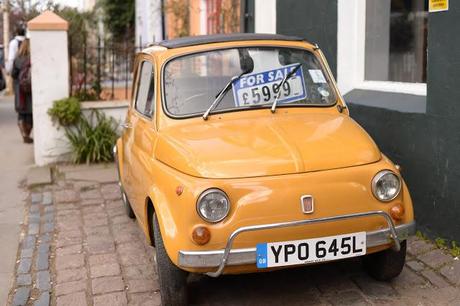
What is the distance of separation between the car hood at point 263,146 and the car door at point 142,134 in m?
0.25

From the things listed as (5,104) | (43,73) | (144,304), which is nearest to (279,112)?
(144,304)

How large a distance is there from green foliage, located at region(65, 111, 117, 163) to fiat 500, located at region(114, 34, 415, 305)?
389cm

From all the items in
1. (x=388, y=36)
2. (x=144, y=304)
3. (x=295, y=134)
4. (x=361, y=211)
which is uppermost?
(x=388, y=36)

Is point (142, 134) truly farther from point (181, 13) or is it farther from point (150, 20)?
point (150, 20)

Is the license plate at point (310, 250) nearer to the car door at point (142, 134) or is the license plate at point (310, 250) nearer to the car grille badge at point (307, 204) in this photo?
the car grille badge at point (307, 204)

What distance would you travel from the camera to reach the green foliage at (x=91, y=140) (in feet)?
27.6

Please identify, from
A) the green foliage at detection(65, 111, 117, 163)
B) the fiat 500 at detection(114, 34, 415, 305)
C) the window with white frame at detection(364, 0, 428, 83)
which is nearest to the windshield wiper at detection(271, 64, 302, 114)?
the fiat 500 at detection(114, 34, 415, 305)

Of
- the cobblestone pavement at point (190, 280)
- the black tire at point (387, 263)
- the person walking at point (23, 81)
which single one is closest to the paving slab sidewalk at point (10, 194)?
the cobblestone pavement at point (190, 280)

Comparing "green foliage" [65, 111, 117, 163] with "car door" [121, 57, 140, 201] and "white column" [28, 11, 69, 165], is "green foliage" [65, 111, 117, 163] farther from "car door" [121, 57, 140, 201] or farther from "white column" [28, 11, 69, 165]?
"car door" [121, 57, 140, 201]

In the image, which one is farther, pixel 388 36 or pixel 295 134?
pixel 388 36

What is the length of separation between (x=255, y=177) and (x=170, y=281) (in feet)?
2.89

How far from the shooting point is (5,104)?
1652 cm

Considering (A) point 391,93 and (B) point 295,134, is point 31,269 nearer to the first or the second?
(B) point 295,134

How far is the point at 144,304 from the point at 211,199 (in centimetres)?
107
